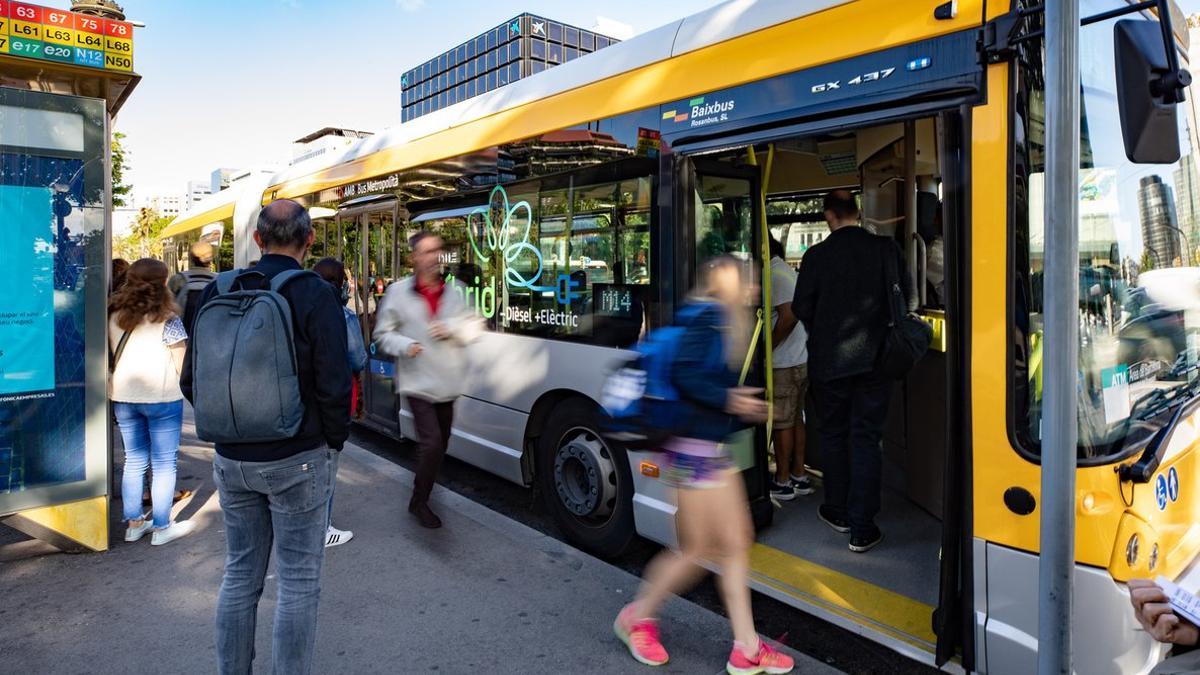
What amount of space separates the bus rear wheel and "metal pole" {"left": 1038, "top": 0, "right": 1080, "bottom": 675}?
2.46 metres

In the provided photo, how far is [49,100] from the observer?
13.6 ft

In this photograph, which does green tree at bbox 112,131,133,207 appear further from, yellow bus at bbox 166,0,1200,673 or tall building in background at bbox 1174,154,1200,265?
tall building in background at bbox 1174,154,1200,265

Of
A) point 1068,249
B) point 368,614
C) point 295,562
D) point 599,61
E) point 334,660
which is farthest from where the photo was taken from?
point 599,61

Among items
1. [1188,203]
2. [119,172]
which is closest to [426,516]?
[1188,203]

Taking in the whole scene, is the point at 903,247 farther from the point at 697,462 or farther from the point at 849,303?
the point at 697,462

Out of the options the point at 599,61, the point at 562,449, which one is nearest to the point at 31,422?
the point at 562,449

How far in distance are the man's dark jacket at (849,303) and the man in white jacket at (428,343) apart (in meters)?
2.15

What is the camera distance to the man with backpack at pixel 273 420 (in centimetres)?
248

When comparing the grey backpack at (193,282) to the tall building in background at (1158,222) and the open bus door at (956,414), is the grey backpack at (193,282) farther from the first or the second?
the tall building in background at (1158,222)

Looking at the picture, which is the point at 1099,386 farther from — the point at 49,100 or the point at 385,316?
the point at 49,100

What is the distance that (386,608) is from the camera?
3.75 meters

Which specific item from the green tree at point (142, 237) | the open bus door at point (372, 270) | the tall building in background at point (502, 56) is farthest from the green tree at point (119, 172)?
the tall building in background at point (502, 56)

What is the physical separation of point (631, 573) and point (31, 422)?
136 inches

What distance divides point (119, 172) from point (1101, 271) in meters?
18.3
